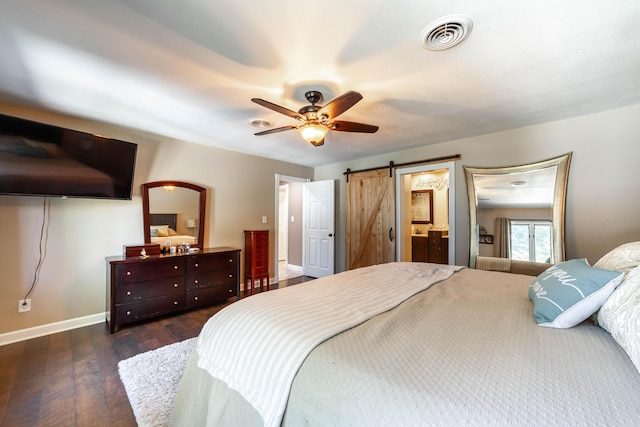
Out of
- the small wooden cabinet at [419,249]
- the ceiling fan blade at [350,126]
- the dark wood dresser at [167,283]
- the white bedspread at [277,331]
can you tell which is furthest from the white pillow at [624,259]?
the small wooden cabinet at [419,249]

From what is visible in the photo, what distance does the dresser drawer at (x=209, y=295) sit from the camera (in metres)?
3.28

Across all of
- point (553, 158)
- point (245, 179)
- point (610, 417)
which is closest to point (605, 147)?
point (553, 158)

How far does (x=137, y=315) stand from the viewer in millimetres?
2822

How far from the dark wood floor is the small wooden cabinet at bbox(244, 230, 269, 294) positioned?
4.21 ft

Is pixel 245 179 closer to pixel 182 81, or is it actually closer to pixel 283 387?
pixel 182 81

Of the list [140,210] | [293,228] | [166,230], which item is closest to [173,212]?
[166,230]

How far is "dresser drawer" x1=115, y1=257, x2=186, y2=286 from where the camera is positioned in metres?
2.74

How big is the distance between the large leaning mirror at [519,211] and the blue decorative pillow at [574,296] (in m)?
2.04

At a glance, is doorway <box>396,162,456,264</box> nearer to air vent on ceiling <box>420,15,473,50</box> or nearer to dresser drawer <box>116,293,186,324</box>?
air vent on ceiling <box>420,15,473,50</box>

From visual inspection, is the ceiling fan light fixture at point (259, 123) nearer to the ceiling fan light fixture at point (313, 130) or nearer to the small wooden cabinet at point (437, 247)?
the ceiling fan light fixture at point (313, 130)

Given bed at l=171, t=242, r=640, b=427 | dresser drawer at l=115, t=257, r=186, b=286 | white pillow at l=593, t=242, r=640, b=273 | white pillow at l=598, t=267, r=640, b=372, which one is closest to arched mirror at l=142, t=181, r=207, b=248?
dresser drawer at l=115, t=257, r=186, b=286

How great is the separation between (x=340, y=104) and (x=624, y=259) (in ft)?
6.20

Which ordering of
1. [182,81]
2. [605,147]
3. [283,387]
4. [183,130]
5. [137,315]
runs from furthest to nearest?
[183,130] → [137,315] → [605,147] → [182,81] → [283,387]

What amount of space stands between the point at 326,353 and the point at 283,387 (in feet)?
0.62
